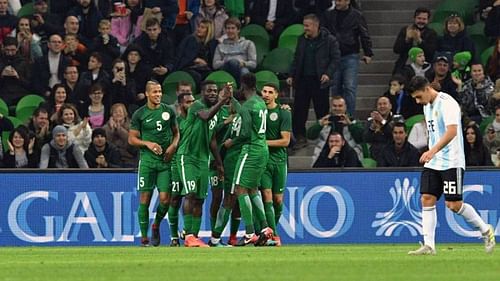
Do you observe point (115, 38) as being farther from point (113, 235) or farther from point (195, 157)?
point (195, 157)

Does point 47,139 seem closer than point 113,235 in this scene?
No

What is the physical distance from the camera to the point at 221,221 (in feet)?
73.0

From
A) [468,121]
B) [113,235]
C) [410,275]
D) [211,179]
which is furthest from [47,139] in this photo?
[410,275]

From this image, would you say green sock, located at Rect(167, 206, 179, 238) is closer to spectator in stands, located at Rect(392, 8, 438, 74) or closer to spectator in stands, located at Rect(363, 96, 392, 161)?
spectator in stands, located at Rect(363, 96, 392, 161)

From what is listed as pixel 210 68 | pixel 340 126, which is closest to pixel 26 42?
pixel 210 68

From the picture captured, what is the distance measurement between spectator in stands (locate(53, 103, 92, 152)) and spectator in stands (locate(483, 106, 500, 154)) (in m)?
6.32

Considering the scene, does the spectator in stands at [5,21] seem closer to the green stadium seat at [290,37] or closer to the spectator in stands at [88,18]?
the spectator in stands at [88,18]

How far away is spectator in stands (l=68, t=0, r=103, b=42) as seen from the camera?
1137 inches

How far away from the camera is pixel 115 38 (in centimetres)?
2862

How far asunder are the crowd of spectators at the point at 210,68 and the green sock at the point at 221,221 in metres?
3.53

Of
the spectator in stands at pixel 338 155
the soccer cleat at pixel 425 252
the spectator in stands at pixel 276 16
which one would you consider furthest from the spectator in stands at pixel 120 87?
the soccer cleat at pixel 425 252

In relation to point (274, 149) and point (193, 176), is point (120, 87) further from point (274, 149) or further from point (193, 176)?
point (193, 176)

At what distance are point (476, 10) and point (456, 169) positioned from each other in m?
11.8

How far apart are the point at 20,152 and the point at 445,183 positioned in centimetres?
969
